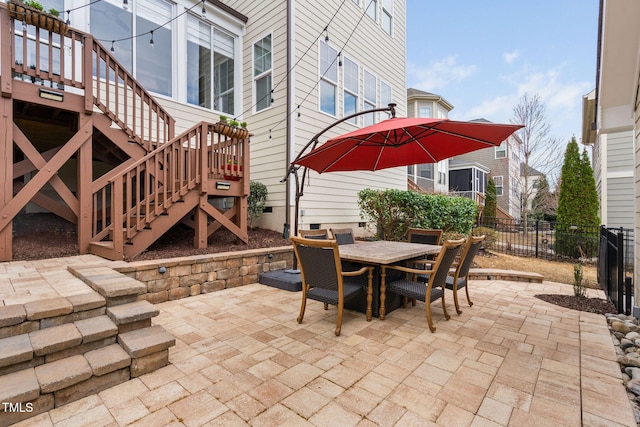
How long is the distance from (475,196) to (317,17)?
16083mm

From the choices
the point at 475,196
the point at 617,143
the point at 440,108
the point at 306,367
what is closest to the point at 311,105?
the point at 306,367

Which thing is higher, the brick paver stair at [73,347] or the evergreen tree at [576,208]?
the evergreen tree at [576,208]

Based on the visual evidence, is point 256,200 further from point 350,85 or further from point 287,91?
point 350,85

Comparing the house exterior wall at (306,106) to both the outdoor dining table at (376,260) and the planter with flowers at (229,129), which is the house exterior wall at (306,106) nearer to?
the planter with flowers at (229,129)

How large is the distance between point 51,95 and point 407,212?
6.67 m

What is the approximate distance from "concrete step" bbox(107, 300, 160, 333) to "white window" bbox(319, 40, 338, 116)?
6.15 metres

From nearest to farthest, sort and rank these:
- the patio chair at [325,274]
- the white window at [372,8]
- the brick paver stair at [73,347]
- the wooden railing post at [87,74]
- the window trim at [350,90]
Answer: the brick paver stair at [73,347], the patio chair at [325,274], the wooden railing post at [87,74], the window trim at [350,90], the white window at [372,8]

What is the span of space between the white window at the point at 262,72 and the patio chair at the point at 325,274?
5162 millimetres

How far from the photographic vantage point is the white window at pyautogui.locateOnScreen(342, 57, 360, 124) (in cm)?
810

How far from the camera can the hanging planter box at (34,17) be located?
3686mm

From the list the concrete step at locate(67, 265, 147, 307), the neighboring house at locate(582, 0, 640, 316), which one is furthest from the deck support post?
the neighboring house at locate(582, 0, 640, 316)

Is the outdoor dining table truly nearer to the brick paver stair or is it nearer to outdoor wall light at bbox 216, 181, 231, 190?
the brick paver stair

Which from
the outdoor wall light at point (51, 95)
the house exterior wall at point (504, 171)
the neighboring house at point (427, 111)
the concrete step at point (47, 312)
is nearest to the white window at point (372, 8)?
the outdoor wall light at point (51, 95)

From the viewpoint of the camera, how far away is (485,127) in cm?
311
